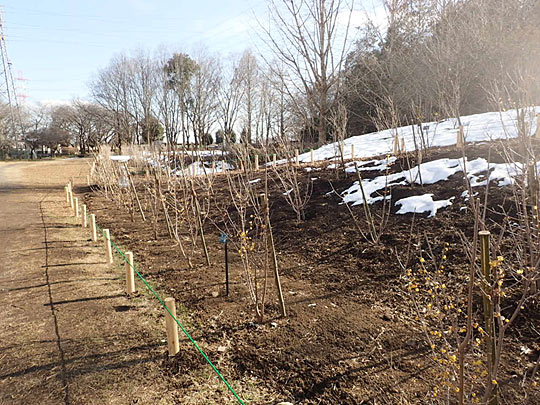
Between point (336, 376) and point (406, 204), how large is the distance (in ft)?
14.0

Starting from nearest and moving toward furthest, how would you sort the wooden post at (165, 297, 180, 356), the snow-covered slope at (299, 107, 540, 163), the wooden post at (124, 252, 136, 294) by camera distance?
the wooden post at (165, 297, 180, 356)
the wooden post at (124, 252, 136, 294)
the snow-covered slope at (299, 107, 540, 163)

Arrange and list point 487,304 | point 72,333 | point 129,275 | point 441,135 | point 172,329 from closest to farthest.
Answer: point 487,304 → point 172,329 → point 72,333 → point 129,275 → point 441,135

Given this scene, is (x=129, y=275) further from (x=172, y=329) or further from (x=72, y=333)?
(x=172, y=329)

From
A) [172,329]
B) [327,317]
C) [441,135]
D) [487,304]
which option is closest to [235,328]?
[172,329]

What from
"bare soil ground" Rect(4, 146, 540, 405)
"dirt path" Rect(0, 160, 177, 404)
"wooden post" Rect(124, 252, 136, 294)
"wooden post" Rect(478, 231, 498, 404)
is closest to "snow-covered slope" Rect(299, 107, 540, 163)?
"bare soil ground" Rect(4, 146, 540, 405)

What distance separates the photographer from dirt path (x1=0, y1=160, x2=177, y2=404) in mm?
2750

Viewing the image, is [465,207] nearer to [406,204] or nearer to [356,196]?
[406,204]

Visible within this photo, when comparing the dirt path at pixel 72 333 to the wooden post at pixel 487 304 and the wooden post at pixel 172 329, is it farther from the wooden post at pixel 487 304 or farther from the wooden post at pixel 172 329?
the wooden post at pixel 487 304

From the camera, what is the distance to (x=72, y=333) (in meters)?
3.58

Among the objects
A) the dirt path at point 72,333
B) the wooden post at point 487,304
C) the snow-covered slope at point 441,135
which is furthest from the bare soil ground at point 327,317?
the snow-covered slope at point 441,135

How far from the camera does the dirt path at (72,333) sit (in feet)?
9.02

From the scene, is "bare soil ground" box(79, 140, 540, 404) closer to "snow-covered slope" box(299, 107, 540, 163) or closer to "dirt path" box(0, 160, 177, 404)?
"dirt path" box(0, 160, 177, 404)

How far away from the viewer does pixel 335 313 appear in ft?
12.2

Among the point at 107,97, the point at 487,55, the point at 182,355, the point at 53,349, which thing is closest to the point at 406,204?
the point at 182,355
